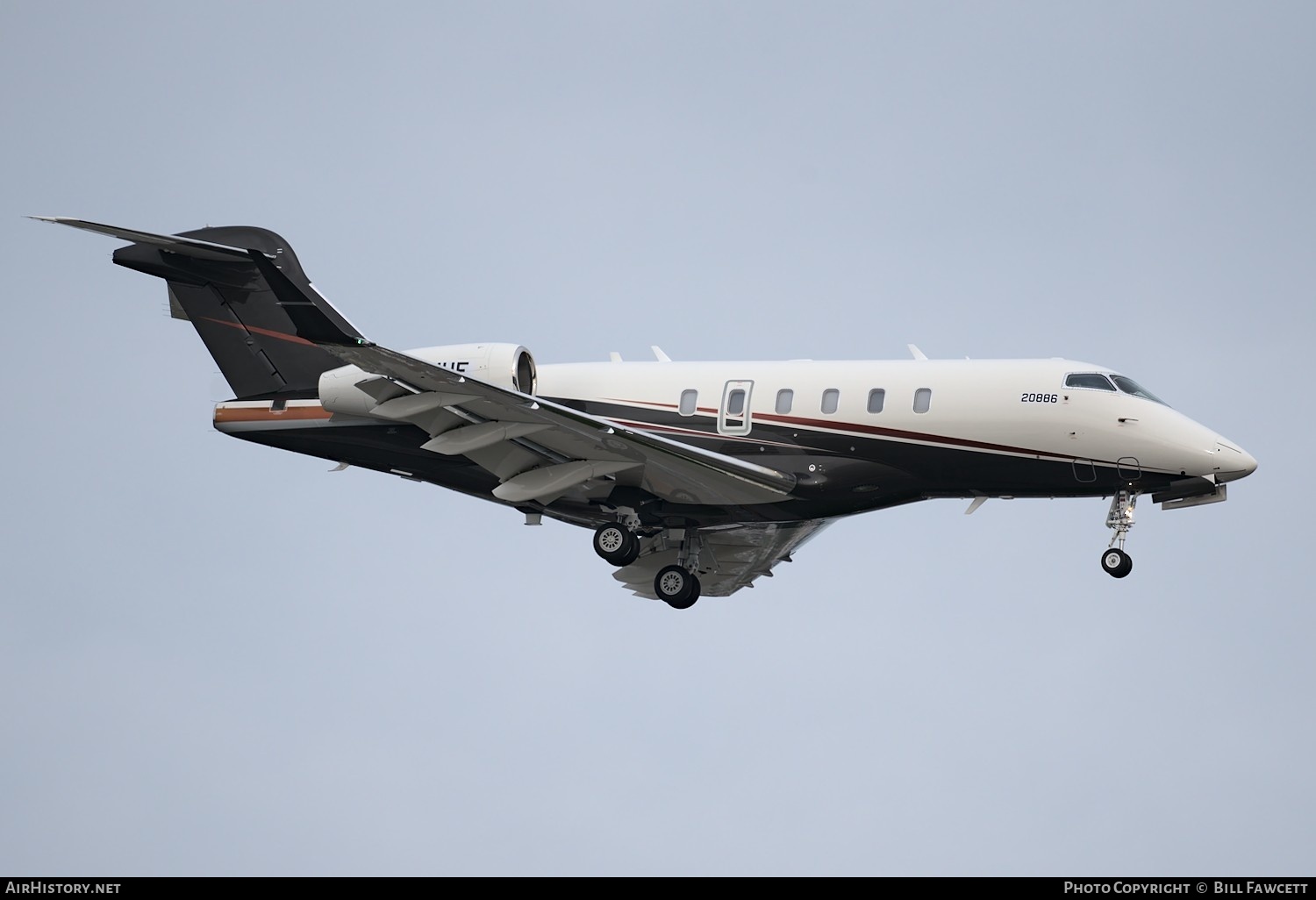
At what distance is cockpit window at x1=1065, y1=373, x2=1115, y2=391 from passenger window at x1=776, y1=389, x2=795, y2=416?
406 centimetres

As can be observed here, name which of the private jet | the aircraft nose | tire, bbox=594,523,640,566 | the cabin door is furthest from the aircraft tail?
the aircraft nose

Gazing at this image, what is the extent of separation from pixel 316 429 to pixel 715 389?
6572mm

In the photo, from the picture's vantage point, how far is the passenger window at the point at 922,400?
74.9 feet

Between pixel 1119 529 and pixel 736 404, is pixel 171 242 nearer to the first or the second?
Result: pixel 736 404

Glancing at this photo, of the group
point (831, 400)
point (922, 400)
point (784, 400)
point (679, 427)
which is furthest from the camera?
point (679, 427)

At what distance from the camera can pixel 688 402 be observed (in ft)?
79.9

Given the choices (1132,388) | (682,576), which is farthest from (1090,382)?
(682,576)

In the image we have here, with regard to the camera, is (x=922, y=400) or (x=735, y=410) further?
(x=735, y=410)

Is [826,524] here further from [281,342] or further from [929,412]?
[281,342]

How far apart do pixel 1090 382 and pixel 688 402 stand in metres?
6.05

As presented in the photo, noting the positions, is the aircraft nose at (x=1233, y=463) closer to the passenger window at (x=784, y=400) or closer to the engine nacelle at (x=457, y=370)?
the passenger window at (x=784, y=400)

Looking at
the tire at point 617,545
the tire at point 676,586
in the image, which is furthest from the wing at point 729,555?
the tire at point 617,545

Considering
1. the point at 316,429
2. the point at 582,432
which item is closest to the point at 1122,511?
the point at 582,432

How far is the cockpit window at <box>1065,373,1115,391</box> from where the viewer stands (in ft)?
73.4
